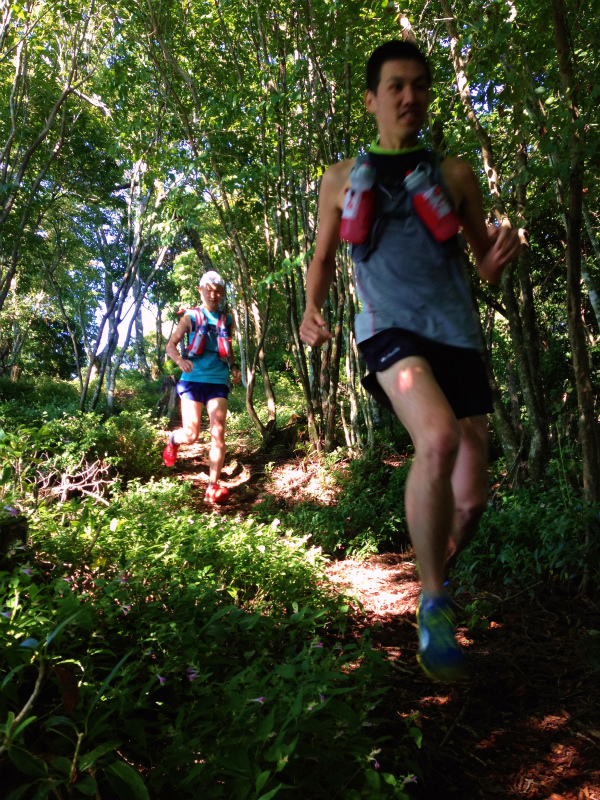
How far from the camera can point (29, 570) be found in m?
2.35

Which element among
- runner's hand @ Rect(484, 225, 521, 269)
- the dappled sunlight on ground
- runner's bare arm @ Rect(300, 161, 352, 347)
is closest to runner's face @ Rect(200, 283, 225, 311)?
the dappled sunlight on ground

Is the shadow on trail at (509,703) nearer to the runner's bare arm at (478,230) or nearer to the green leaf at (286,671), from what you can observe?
the green leaf at (286,671)

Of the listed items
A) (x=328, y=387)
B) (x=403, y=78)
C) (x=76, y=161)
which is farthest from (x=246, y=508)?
(x=76, y=161)

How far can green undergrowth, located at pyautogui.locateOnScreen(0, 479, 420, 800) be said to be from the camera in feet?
4.76

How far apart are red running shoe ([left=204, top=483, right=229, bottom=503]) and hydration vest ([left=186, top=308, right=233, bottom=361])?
140 cm

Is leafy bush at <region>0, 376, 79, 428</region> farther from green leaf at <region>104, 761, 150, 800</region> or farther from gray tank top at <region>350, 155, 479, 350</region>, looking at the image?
green leaf at <region>104, 761, 150, 800</region>

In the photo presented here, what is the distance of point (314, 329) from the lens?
7.14ft

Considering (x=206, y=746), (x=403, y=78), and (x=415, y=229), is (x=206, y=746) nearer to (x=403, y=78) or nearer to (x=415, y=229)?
(x=415, y=229)

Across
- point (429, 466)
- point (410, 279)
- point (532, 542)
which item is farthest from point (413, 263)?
point (532, 542)

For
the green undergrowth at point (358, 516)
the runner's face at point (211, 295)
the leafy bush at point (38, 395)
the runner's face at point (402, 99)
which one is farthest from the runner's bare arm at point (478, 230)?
the leafy bush at point (38, 395)

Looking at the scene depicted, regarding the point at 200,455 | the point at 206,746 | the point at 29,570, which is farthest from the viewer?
the point at 200,455

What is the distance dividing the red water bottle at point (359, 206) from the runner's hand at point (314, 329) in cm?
33

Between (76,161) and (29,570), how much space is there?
416 inches

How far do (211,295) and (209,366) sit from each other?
774 millimetres
